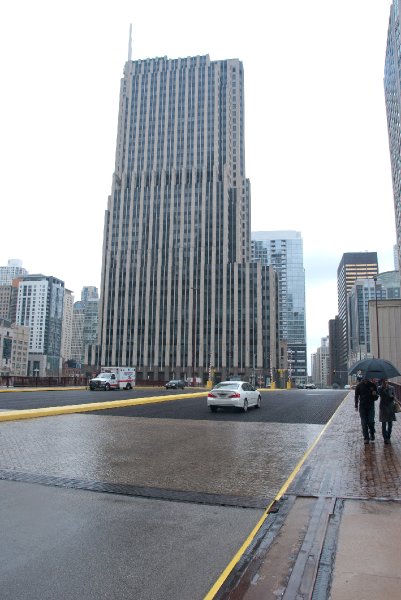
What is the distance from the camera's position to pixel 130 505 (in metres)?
6.13

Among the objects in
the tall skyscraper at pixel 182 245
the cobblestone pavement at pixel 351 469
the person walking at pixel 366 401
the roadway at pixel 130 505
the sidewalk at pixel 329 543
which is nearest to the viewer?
the sidewalk at pixel 329 543

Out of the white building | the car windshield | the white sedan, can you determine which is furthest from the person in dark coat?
the white building

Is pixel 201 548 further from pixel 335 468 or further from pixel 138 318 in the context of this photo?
pixel 138 318

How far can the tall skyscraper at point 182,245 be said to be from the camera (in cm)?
12656

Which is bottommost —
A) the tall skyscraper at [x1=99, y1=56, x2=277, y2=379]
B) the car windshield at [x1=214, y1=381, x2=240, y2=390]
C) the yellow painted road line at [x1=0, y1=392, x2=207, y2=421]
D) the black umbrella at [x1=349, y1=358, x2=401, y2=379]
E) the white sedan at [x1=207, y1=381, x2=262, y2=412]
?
the yellow painted road line at [x1=0, y1=392, x2=207, y2=421]

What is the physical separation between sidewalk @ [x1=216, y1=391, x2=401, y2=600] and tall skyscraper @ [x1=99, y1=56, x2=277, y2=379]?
358 feet

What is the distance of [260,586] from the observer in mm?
3787

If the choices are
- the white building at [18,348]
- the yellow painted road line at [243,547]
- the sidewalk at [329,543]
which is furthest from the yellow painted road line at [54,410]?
the white building at [18,348]

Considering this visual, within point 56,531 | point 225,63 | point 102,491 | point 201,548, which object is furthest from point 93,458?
point 225,63

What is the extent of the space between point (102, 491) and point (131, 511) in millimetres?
1067

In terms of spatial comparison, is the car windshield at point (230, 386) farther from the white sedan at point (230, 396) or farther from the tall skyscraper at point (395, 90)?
the tall skyscraper at point (395, 90)

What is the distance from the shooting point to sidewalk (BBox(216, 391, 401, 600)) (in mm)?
3721

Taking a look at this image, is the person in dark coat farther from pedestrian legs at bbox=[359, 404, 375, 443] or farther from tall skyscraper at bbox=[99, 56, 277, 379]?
tall skyscraper at bbox=[99, 56, 277, 379]

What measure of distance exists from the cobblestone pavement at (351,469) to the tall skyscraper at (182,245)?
→ 10521 centimetres
